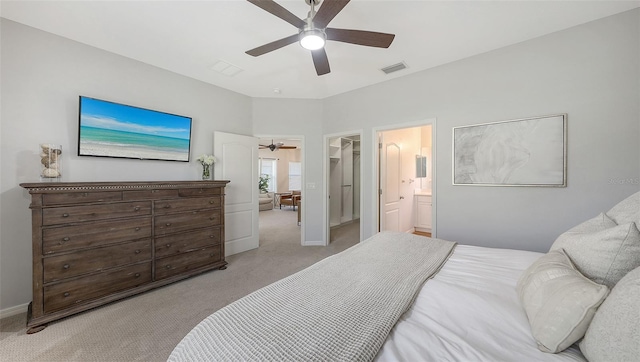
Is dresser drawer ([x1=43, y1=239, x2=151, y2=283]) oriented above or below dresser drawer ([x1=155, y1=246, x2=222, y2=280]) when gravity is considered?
above

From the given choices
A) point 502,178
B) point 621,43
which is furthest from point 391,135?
point 621,43

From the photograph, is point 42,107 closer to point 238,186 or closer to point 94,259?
point 94,259

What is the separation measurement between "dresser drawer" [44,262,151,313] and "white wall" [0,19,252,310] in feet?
2.18

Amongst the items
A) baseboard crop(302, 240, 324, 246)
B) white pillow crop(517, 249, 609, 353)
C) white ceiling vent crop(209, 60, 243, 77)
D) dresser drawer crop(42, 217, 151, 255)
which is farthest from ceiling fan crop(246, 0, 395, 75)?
baseboard crop(302, 240, 324, 246)

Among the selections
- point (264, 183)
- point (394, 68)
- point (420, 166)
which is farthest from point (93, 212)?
point (264, 183)

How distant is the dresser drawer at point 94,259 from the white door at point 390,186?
11.1ft

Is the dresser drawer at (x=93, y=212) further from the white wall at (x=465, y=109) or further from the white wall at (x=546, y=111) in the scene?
the white wall at (x=546, y=111)

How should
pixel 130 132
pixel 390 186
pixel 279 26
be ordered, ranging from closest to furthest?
pixel 279 26 < pixel 130 132 < pixel 390 186

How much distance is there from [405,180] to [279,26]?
3.70 metres

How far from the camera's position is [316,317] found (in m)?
0.95

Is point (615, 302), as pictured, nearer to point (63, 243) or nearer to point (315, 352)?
point (315, 352)

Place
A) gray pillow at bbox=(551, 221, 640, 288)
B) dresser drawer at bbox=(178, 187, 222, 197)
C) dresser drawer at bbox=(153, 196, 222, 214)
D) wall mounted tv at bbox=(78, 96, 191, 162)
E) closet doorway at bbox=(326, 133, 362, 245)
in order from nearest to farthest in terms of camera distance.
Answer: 1. gray pillow at bbox=(551, 221, 640, 288)
2. wall mounted tv at bbox=(78, 96, 191, 162)
3. dresser drawer at bbox=(153, 196, 222, 214)
4. dresser drawer at bbox=(178, 187, 222, 197)
5. closet doorway at bbox=(326, 133, 362, 245)

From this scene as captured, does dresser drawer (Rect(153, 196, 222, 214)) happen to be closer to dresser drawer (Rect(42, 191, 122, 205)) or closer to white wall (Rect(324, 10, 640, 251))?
dresser drawer (Rect(42, 191, 122, 205))

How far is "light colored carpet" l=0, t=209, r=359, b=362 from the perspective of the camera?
1733mm
